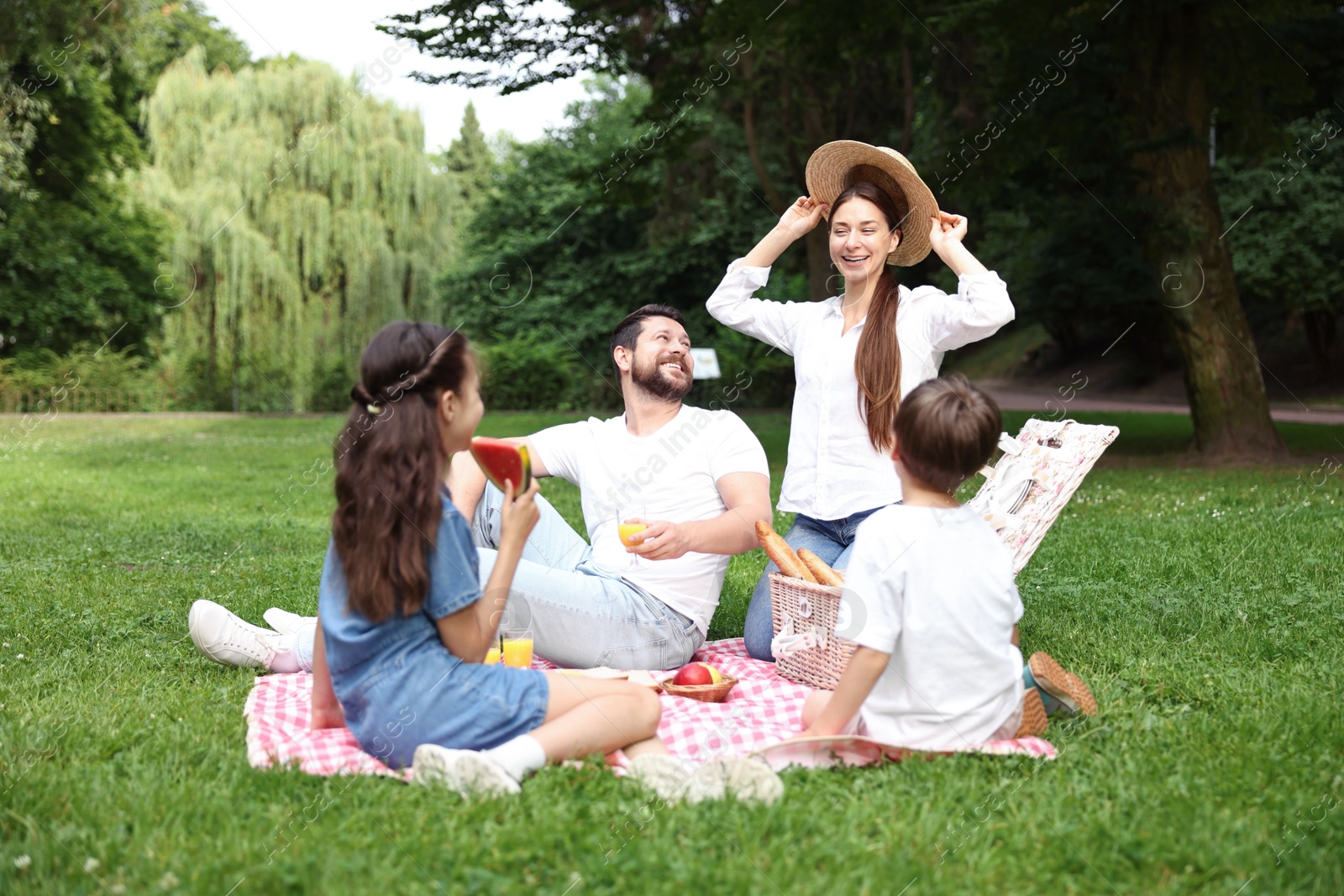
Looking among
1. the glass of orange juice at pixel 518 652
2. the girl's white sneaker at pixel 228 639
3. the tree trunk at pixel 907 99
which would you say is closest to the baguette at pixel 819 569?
the glass of orange juice at pixel 518 652

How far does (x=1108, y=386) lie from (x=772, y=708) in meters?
31.7

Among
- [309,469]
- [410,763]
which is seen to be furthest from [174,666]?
[309,469]

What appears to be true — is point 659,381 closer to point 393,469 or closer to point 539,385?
point 393,469

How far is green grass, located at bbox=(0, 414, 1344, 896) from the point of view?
244 cm

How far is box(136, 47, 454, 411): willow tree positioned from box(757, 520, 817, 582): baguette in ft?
58.8

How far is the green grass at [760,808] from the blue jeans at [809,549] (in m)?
0.62

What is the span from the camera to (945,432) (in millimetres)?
3018

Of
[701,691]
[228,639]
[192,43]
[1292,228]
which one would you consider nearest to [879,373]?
[701,691]

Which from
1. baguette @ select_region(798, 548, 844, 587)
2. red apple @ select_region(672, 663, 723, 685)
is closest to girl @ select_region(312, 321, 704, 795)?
red apple @ select_region(672, 663, 723, 685)

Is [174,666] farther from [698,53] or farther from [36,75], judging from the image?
[36,75]

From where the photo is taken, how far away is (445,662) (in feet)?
9.90

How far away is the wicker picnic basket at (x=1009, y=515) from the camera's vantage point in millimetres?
3984

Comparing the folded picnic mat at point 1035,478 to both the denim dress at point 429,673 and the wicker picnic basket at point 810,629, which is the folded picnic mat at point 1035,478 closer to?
the wicker picnic basket at point 810,629

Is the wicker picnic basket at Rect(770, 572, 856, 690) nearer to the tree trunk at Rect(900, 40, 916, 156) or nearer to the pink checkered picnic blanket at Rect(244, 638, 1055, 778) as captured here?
the pink checkered picnic blanket at Rect(244, 638, 1055, 778)
